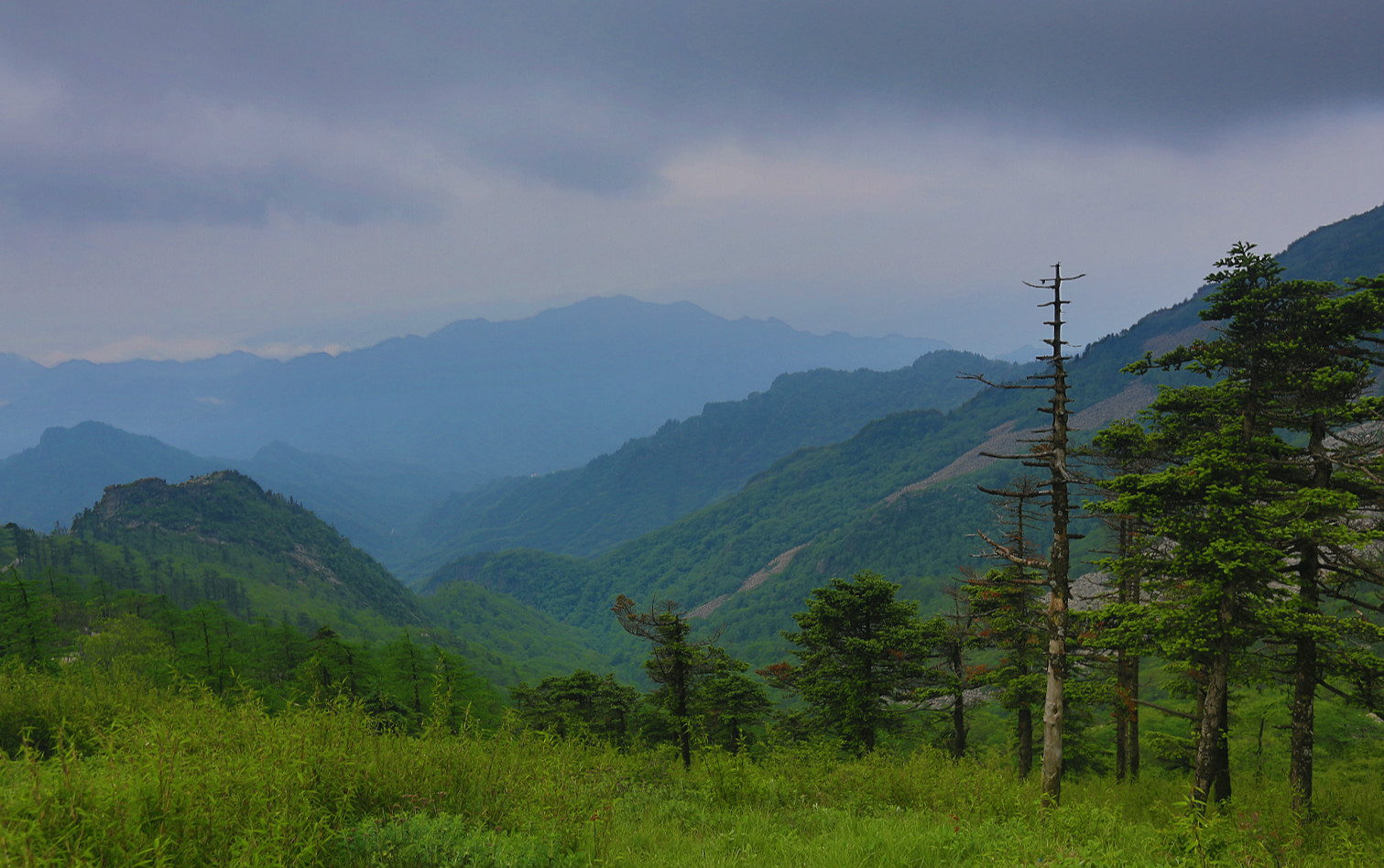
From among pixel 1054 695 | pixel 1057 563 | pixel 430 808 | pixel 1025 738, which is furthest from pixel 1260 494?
pixel 430 808

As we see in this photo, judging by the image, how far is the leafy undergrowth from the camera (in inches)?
195

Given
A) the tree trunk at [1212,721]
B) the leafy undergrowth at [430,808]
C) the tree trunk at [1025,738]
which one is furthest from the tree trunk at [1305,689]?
the tree trunk at [1025,738]

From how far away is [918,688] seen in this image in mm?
25938

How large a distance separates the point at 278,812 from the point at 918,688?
2584cm

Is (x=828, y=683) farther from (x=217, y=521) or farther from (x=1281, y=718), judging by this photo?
(x=217, y=521)

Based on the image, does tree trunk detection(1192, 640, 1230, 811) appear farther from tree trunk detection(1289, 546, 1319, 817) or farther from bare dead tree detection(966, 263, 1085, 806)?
bare dead tree detection(966, 263, 1085, 806)

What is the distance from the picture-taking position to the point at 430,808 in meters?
6.82

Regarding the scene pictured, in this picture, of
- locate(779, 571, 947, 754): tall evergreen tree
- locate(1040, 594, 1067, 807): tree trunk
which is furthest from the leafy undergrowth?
locate(779, 571, 947, 754): tall evergreen tree

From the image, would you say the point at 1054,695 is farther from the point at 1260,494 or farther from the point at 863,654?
the point at 863,654

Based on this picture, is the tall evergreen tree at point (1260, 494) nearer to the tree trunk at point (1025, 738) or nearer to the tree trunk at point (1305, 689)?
the tree trunk at point (1305, 689)

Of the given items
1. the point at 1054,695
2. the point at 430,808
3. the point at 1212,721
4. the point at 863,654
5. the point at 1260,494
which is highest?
the point at 1260,494

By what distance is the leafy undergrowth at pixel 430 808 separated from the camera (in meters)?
4.95

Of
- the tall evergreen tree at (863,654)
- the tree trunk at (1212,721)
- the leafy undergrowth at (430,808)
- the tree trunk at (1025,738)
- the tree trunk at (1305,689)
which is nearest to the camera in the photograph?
the leafy undergrowth at (430,808)

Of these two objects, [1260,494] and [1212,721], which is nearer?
[1260,494]
